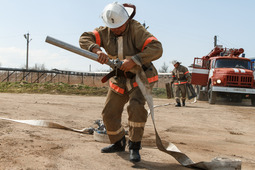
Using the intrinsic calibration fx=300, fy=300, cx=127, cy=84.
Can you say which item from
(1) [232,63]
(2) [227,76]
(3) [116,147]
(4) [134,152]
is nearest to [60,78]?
(1) [232,63]

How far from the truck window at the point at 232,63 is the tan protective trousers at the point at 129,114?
40.0 ft

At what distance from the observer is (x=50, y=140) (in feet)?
13.1

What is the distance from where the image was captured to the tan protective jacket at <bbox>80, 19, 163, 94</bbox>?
349cm

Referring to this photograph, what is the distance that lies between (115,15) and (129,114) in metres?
1.17

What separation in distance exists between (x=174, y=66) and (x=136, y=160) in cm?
988

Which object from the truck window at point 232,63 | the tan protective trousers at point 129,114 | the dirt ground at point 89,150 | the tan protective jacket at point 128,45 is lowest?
the dirt ground at point 89,150

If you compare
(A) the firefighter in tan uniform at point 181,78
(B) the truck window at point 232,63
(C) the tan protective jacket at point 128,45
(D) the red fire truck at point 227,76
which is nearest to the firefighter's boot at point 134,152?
(C) the tan protective jacket at point 128,45

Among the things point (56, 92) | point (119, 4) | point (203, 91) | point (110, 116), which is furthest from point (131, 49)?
point (56, 92)

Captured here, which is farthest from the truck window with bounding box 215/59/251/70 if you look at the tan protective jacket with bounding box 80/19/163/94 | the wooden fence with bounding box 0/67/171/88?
the wooden fence with bounding box 0/67/171/88

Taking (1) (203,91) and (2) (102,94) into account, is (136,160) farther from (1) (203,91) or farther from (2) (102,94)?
(2) (102,94)

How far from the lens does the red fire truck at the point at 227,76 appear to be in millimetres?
14211

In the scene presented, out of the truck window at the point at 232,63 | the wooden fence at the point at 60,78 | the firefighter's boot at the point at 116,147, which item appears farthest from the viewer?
the wooden fence at the point at 60,78

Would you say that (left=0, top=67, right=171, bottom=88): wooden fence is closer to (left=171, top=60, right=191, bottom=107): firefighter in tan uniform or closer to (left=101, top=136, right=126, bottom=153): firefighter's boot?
(left=171, top=60, right=191, bottom=107): firefighter in tan uniform

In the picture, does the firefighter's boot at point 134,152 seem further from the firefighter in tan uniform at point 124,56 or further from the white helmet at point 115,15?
the white helmet at point 115,15
